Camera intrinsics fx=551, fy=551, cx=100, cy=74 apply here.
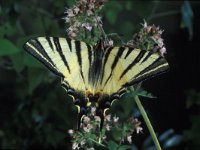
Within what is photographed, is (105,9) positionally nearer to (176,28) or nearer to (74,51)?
(74,51)

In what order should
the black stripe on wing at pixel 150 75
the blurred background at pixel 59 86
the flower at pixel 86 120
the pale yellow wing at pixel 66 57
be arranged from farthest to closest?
the blurred background at pixel 59 86, the flower at pixel 86 120, the pale yellow wing at pixel 66 57, the black stripe on wing at pixel 150 75

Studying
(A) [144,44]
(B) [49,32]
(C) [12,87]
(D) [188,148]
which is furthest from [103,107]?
(C) [12,87]

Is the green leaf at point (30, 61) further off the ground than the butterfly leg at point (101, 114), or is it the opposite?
the green leaf at point (30, 61)

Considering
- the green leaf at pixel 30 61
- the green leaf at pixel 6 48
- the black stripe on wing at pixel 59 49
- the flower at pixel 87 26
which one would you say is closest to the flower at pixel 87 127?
the black stripe on wing at pixel 59 49

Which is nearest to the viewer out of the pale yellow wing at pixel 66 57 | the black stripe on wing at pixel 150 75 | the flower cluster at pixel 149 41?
the black stripe on wing at pixel 150 75

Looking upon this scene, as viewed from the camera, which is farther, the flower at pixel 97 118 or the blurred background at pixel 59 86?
the blurred background at pixel 59 86

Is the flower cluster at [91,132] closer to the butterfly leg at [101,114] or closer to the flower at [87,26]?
the butterfly leg at [101,114]

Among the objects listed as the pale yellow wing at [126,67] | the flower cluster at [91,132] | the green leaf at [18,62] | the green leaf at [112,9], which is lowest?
the flower cluster at [91,132]
